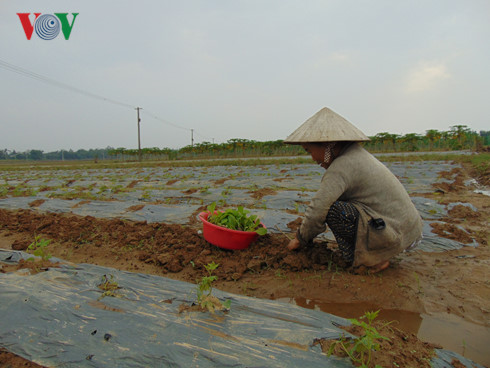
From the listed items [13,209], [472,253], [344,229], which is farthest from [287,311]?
[13,209]

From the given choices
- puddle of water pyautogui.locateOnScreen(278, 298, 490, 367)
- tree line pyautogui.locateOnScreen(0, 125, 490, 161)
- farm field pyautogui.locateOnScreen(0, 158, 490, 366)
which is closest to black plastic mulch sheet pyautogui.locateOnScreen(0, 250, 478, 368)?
puddle of water pyautogui.locateOnScreen(278, 298, 490, 367)

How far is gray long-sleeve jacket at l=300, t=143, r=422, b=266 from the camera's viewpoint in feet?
6.94

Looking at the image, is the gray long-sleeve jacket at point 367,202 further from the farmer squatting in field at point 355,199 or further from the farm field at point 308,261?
the farm field at point 308,261

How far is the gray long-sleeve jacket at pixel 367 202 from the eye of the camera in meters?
2.12

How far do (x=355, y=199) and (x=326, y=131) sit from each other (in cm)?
59

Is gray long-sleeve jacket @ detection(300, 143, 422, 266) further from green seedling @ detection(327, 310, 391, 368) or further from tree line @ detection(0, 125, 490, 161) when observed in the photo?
tree line @ detection(0, 125, 490, 161)

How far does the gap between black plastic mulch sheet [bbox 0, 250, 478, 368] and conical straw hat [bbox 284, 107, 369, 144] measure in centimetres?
121

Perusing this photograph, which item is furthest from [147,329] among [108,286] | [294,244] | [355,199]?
[355,199]

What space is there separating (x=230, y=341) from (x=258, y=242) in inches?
61.9

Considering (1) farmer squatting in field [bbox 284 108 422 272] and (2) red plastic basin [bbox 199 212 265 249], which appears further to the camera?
(2) red plastic basin [bbox 199 212 265 249]

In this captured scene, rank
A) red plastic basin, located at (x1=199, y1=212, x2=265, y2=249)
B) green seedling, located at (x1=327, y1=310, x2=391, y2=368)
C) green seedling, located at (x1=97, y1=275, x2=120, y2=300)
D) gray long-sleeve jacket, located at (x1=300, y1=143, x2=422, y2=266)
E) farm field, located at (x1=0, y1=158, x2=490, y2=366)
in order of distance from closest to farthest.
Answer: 1. green seedling, located at (x1=327, y1=310, x2=391, y2=368)
2. green seedling, located at (x1=97, y1=275, x2=120, y2=300)
3. farm field, located at (x1=0, y1=158, x2=490, y2=366)
4. gray long-sleeve jacket, located at (x1=300, y1=143, x2=422, y2=266)
5. red plastic basin, located at (x1=199, y1=212, x2=265, y2=249)

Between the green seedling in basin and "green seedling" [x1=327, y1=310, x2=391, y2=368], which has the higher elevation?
the green seedling in basin

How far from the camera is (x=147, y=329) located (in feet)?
4.58

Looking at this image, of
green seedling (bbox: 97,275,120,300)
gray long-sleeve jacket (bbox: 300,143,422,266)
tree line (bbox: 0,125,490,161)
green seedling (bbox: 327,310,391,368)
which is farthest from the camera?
tree line (bbox: 0,125,490,161)
